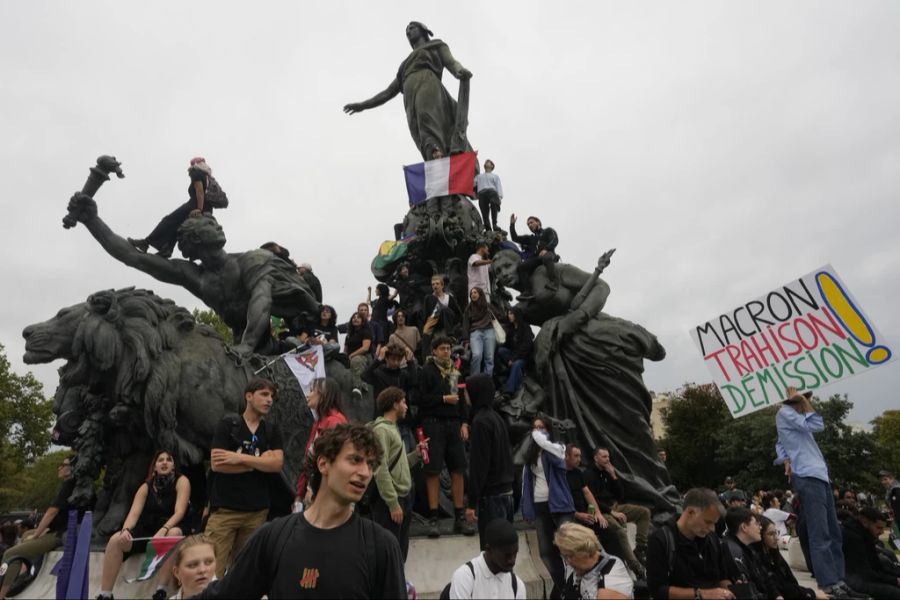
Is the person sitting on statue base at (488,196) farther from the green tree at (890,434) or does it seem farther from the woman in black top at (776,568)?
the green tree at (890,434)

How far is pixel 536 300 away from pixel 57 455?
53542 millimetres

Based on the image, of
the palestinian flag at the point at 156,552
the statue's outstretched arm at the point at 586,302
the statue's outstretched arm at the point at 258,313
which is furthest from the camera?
the statue's outstretched arm at the point at 586,302

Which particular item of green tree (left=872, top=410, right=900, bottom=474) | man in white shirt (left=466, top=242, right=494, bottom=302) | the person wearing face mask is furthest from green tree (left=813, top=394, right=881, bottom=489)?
the person wearing face mask

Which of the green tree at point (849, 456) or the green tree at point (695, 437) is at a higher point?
the green tree at point (695, 437)

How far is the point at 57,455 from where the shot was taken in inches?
1988

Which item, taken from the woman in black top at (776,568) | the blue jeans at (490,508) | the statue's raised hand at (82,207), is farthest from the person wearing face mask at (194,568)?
the statue's raised hand at (82,207)

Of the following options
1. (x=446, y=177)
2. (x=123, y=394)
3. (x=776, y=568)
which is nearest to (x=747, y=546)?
(x=776, y=568)

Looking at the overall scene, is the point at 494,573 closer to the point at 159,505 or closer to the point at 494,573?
the point at 494,573

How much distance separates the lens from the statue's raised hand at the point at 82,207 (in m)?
7.24

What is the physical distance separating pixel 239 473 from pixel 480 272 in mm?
6762

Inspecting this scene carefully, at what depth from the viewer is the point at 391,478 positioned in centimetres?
452

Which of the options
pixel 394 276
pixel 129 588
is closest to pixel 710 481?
pixel 394 276

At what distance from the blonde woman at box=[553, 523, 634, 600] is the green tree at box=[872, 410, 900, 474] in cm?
4707

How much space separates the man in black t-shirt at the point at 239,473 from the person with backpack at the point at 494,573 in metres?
1.53
